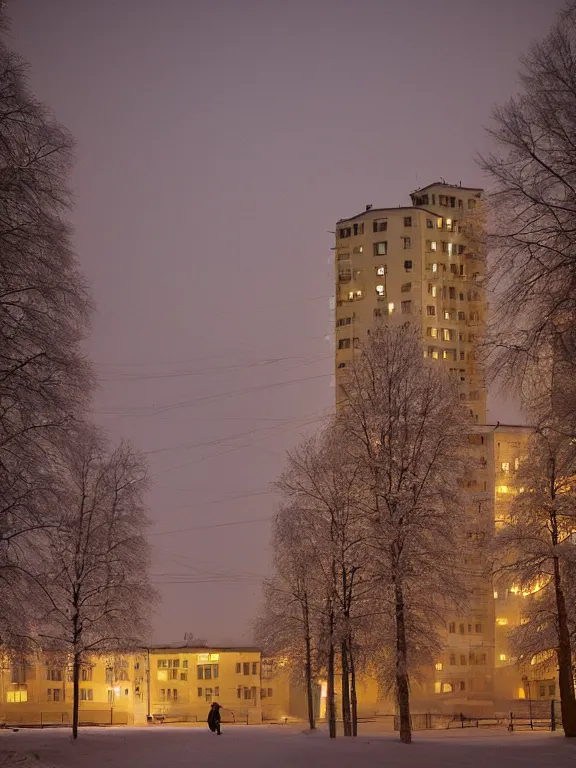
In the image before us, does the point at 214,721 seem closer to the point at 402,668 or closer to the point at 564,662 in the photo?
the point at 402,668

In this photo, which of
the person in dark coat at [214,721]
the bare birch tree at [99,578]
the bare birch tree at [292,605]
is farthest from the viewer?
the bare birch tree at [292,605]

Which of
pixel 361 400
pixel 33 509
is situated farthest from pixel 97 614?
pixel 33 509

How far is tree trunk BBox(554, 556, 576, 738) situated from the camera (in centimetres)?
3706

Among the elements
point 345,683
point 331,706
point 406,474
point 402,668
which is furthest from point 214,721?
point 406,474

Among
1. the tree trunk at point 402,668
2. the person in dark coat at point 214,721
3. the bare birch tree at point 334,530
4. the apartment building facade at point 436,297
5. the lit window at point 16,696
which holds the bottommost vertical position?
the lit window at point 16,696

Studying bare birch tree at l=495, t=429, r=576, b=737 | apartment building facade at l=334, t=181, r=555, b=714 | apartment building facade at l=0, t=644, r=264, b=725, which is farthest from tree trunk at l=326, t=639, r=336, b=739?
apartment building facade at l=334, t=181, r=555, b=714

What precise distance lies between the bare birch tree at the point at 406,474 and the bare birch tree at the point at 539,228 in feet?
45.2

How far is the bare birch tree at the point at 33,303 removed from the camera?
71.2ft

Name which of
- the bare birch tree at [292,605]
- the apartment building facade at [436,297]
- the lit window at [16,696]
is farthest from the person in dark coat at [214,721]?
the apartment building facade at [436,297]

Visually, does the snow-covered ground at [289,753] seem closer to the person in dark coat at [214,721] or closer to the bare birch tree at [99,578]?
the bare birch tree at [99,578]

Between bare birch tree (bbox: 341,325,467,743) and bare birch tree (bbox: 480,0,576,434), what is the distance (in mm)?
13785

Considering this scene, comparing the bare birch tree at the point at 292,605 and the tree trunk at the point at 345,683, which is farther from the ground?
the bare birch tree at the point at 292,605

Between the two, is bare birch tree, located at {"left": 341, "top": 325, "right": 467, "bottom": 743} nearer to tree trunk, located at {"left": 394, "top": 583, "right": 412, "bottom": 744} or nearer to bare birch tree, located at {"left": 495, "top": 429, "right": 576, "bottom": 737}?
tree trunk, located at {"left": 394, "top": 583, "right": 412, "bottom": 744}

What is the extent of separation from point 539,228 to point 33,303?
11.1 metres
